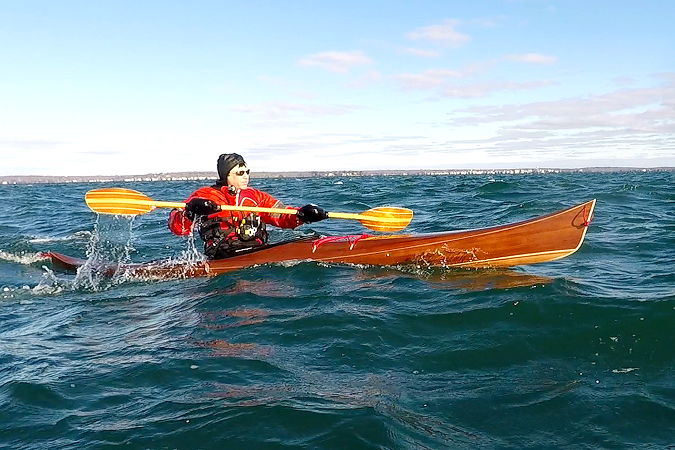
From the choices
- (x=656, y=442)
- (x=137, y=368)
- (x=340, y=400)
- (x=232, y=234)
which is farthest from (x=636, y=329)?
(x=232, y=234)

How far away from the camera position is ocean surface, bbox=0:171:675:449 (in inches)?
124

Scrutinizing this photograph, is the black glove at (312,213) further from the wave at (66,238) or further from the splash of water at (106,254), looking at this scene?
the wave at (66,238)

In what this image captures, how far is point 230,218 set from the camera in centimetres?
820

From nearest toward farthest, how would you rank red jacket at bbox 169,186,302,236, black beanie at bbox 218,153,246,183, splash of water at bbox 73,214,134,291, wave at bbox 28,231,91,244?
red jacket at bbox 169,186,302,236 < black beanie at bbox 218,153,246,183 < splash of water at bbox 73,214,134,291 < wave at bbox 28,231,91,244

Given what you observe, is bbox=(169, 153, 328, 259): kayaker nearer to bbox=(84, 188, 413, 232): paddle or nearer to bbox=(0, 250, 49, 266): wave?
bbox=(84, 188, 413, 232): paddle

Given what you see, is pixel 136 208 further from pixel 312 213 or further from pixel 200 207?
pixel 312 213

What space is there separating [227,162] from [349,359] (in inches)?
181

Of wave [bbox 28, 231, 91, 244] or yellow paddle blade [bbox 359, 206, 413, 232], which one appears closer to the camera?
yellow paddle blade [bbox 359, 206, 413, 232]

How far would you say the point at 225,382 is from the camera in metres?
3.86

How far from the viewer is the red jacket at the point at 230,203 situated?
7.95 m

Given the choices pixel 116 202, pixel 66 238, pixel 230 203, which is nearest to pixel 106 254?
pixel 66 238

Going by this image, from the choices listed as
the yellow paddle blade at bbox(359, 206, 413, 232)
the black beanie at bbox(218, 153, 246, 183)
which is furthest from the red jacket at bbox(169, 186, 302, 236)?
the yellow paddle blade at bbox(359, 206, 413, 232)

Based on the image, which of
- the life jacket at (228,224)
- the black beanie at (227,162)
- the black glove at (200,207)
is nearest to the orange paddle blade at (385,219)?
the life jacket at (228,224)

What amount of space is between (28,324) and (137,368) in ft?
7.71
